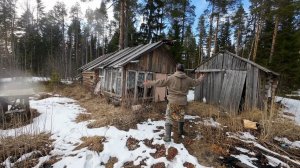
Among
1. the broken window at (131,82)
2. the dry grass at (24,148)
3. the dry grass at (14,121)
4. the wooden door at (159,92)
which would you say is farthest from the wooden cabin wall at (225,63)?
the dry grass at (14,121)

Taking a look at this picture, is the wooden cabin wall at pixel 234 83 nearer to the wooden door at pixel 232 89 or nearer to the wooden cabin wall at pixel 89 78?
the wooden door at pixel 232 89

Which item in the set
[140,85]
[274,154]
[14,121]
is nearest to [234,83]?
[140,85]

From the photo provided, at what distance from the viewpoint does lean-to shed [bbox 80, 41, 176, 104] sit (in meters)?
10.5

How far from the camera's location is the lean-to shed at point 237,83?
9.70m

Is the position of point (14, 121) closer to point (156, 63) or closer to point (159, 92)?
point (159, 92)

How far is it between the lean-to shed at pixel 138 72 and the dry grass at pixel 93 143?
15.5 feet

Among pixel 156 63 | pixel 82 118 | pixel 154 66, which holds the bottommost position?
pixel 82 118

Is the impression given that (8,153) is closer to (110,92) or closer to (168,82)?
(168,82)

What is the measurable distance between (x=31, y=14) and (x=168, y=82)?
34896 millimetres

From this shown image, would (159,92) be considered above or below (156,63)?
below

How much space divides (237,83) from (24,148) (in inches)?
402

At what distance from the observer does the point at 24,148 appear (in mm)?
4320

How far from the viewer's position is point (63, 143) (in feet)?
16.4

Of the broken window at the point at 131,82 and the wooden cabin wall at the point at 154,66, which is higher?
the wooden cabin wall at the point at 154,66
